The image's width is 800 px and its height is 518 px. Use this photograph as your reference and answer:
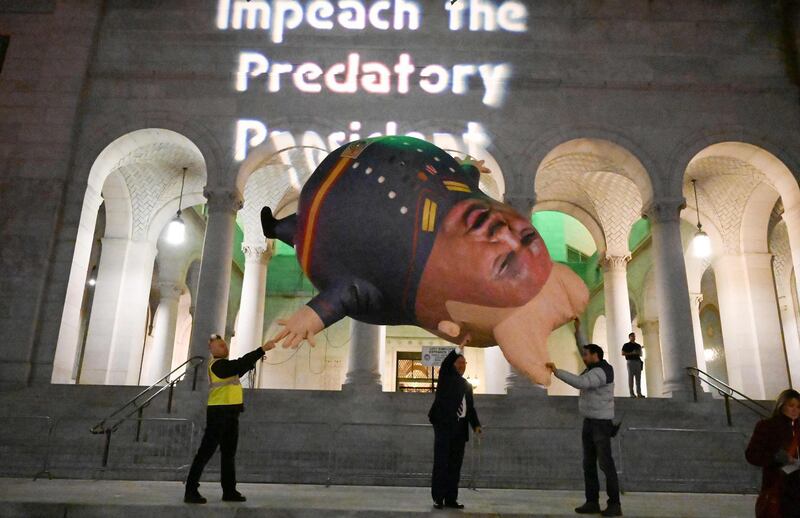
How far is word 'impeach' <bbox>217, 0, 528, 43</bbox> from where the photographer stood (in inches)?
618

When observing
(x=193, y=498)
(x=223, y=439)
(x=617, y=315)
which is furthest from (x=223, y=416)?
(x=617, y=315)

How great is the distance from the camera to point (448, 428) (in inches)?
249

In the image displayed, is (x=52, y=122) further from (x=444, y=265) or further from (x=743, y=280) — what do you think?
(x=743, y=280)

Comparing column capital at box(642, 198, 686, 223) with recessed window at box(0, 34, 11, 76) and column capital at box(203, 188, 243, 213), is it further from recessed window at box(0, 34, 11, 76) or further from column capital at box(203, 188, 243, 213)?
recessed window at box(0, 34, 11, 76)

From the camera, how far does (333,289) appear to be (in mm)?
3922

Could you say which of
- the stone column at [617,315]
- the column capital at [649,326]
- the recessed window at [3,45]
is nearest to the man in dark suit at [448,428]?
the stone column at [617,315]

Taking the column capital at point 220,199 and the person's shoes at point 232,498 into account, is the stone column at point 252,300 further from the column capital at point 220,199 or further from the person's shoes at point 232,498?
the person's shoes at point 232,498

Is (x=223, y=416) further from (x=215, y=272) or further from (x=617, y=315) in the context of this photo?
(x=617, y=315)

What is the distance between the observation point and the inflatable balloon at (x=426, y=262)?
3.68m

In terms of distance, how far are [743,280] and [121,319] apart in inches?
708

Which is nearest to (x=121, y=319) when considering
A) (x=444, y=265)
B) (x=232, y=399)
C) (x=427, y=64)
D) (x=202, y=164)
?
(x=202, y=164)

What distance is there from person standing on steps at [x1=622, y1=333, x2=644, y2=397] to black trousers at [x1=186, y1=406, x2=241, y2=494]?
31.1 ft

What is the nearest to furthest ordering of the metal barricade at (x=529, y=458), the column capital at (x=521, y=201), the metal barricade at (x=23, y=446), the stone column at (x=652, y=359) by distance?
the metal barricade at (x=529, y=458) → the metal barricade at (x=23, y=446) → the column capital at (x=521, y=201) → the stone column at (x=652, y=359)

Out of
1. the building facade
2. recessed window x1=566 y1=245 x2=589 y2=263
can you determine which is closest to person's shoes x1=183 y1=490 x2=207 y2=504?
the building facade
